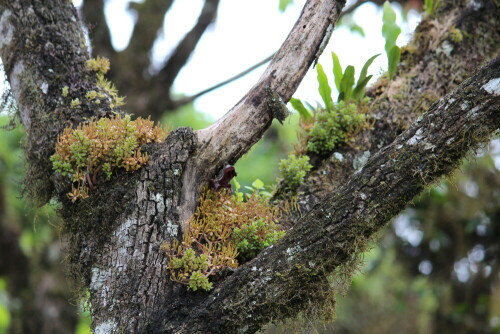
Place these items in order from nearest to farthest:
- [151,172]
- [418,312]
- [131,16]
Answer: [151,172] → [131,16] → [418,312]

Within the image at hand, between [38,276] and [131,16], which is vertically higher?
[131,16]

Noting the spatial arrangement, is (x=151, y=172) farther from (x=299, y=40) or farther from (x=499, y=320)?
(x=499, y=320)

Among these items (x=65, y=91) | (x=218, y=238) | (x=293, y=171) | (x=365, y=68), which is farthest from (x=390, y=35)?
(x=65, y=91)

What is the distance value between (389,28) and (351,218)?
1454 mm

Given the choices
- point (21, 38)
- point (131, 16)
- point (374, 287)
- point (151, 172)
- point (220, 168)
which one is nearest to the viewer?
point (151, 172)

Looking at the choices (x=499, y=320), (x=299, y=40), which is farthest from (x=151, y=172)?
(x=499, y=320)

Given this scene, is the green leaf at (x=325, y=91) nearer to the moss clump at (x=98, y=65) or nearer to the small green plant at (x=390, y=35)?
the small green plant at (x=390, y=35)

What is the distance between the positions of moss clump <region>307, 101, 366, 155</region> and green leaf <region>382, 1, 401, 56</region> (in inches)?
17.5

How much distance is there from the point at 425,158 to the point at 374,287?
4817 millimetres

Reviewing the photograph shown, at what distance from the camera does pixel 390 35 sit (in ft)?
9.25

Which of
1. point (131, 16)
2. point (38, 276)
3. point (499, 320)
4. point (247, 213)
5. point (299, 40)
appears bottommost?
point (499, 320)

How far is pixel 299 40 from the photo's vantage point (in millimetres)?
2197

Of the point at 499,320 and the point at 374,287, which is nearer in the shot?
the point at 499,320

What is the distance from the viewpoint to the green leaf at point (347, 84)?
8.76 feet
